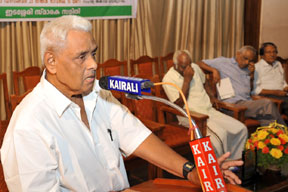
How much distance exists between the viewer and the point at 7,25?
4477mm

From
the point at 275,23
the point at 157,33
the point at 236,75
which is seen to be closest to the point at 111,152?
the point at 236,75

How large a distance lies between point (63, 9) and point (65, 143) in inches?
135

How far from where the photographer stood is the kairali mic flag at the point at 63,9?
4.36 metres

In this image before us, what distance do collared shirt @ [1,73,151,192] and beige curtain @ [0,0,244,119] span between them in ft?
10.1

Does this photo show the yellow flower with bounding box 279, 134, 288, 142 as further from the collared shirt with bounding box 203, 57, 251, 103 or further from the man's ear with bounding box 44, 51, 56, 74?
the man's ear with bounding box 44, 51, 56, 74

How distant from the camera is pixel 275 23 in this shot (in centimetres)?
636

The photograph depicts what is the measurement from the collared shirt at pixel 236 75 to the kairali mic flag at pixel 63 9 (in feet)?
4.59

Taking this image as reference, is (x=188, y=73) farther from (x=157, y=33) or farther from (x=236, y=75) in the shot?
(x=157, y=33)

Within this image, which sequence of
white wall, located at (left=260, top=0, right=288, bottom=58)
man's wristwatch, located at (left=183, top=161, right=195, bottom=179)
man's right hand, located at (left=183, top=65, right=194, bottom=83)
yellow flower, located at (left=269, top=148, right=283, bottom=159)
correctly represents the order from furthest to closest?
white wall, located at (left=260, top=0, right=288, bottom=58) < man's right hand, located at (left=183, top=65, right=194, bottom=83) < yellow flower, located at (left=269, top=148, right=283, bottom=159) < man's wristwatch, located at (left=183, top=161, right=195, bottom=179)

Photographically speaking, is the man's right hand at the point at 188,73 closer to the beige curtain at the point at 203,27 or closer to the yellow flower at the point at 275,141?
the yellow flower at the point at 275,141

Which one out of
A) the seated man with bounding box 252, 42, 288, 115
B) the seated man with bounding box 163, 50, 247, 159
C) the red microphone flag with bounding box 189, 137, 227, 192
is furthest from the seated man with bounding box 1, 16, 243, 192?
the seated man with bounding box 252, 42, 288, 115

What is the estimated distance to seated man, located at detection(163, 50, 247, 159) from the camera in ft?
12.6

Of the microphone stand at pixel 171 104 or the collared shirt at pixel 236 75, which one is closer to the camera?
the microphone stand at pixel 171 104

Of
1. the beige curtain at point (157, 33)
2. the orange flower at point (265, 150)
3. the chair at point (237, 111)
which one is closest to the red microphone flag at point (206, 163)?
the orange flower at point (265, 150)
